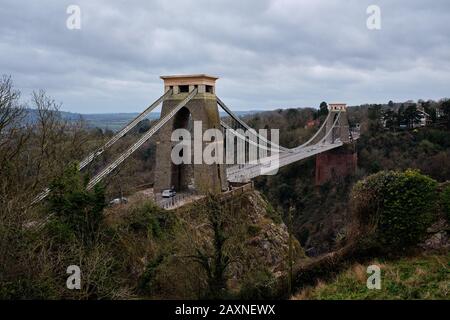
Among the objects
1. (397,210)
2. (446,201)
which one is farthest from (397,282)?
(446,201)

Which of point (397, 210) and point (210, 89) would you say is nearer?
point (397, 210)

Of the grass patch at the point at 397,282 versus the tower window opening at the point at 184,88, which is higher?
the tower window opening at the point at 184,88

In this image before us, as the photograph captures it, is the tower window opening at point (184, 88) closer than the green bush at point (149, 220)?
No

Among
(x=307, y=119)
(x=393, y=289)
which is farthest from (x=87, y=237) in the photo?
(x=307, y=119)

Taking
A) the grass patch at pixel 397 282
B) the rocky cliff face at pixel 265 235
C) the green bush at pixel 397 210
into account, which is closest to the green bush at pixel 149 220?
the rocky cliff face at pixel 265 235

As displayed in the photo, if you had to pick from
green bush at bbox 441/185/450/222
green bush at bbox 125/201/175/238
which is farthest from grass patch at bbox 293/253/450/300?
green bush at bbox 125/201/175/238

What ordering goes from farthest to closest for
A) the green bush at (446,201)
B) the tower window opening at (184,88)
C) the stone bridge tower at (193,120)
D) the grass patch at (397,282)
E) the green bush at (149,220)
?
the tower window opening at (184,88) → the stone bridge tower at (193,120) → the green bush at (149,220) → the green bush at (446,201) → the grass patch at (397,282)

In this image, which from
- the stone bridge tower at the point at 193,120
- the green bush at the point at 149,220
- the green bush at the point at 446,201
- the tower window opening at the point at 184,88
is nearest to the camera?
the green bush at the point at 446,201

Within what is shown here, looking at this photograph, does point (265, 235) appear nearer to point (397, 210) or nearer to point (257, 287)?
point (397, 210)

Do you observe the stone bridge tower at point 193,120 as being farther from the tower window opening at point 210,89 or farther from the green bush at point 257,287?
the green bush at point 257,287
